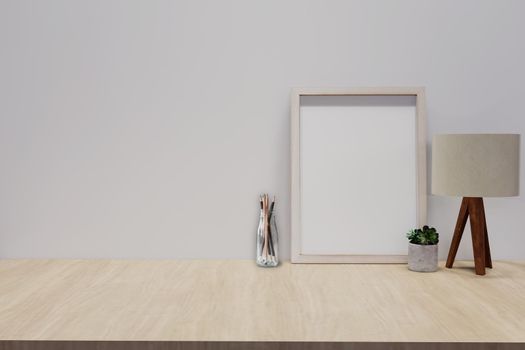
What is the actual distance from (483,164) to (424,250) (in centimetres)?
25

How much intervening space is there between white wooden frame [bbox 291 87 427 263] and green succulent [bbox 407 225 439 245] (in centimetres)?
5

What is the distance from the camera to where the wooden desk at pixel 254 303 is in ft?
2.67

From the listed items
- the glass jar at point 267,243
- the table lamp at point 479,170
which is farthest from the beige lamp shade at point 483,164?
the glass jar at point 267,243

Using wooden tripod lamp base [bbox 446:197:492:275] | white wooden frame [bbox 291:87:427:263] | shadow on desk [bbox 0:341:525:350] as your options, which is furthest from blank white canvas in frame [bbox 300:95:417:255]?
shadow on desk [bbox 0:341:525:350]

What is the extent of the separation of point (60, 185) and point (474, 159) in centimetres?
108

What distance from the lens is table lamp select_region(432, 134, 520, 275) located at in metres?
1.18

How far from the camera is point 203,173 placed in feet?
4.52

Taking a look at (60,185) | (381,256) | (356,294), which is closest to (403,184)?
(381,256)

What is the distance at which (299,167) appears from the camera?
1.33 meters

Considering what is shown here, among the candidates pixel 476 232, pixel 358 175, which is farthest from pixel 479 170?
pixel 358 175

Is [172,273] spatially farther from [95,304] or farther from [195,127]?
[195,127]

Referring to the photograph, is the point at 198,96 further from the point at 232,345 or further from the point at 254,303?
the point at 232,345

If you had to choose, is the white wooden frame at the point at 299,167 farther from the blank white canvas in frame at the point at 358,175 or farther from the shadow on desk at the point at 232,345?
the shadow on desk at the point at 232,345

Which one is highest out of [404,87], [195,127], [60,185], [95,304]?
[404,87]
